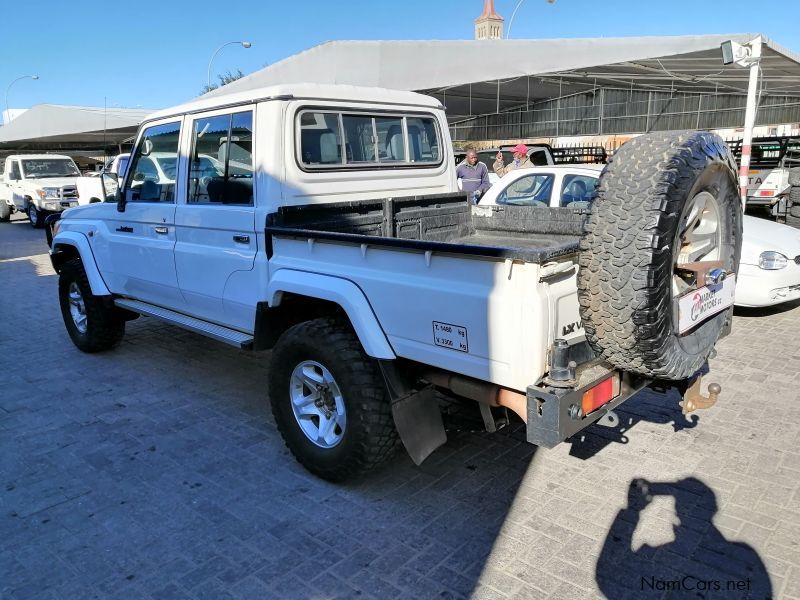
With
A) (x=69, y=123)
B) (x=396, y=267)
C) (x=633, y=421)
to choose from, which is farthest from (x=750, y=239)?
(x=69, y=123)

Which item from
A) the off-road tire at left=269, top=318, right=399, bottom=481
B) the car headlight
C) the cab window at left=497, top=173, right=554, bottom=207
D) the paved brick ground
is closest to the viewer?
the paved brick ground

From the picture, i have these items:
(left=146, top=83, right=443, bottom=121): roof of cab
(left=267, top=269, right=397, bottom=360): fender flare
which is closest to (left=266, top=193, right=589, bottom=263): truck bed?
(left=267, top=269, right=397, bottom=360): fender flare

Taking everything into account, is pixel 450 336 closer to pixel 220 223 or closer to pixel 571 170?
pixel 220 223

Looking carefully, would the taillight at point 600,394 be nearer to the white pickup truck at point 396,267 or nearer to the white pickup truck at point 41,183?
the white pickup truck at point 396,267

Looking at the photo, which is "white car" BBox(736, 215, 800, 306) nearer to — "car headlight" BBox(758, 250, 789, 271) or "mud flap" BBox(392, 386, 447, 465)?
"car headlight" BBox(758, 250, 789, 271)

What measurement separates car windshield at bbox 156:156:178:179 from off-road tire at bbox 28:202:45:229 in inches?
608

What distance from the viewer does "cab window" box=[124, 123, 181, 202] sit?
14.6 feet

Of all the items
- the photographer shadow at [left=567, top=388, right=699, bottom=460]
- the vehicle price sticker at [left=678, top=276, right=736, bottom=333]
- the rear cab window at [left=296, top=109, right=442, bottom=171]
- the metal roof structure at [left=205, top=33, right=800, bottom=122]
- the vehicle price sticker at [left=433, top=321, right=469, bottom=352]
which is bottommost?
the photographer shadow at [left=567, top=388, right=699, bottom=460]

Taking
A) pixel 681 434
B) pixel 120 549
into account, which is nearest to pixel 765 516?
pixel 681 434

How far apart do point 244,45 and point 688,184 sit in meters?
30.4

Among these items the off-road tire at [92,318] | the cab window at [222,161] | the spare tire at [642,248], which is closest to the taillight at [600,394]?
the spare tire at [642,248]

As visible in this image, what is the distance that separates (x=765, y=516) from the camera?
9.69 feet

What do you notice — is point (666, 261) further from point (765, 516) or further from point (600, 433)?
point (600, 433)

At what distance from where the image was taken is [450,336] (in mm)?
2586
